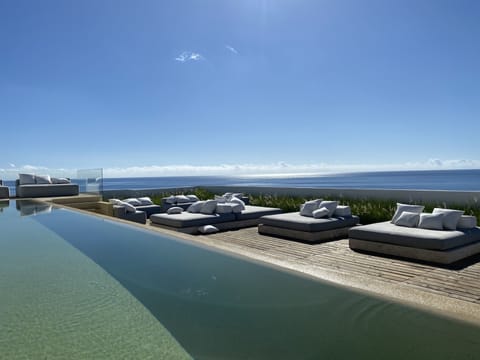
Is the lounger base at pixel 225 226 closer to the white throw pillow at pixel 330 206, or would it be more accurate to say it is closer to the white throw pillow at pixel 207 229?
the white throw pillow at pixel 207 229

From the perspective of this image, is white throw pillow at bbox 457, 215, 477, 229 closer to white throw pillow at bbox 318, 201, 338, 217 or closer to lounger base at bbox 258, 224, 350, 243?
lounger base at bbox 258, 224, 350, 243

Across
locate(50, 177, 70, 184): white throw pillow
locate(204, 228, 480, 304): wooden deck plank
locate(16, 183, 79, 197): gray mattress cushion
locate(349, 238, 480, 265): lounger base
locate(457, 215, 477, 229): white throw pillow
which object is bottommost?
locate(204, 228, 480, 304): wooden deck plank

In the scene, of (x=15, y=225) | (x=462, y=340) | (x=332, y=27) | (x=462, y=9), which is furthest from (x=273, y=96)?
(x=462, y=340)

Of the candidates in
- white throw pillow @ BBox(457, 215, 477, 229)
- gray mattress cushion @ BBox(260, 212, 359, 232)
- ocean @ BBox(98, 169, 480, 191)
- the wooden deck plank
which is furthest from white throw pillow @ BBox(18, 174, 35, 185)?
white throw pillow @ BBox(457, 215, 477, 229)

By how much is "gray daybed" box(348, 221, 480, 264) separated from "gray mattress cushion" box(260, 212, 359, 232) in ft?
2.60

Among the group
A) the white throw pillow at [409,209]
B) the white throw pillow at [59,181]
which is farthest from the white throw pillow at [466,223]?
the white throw pillow at [59,181]

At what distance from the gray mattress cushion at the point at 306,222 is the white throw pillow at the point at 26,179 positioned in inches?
372

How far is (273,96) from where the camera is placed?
52.9ft

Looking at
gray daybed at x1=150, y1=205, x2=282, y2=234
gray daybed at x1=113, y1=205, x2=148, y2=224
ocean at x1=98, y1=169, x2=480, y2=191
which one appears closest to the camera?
gray daybed at x1=150, y1=205, x2=282, y2=234

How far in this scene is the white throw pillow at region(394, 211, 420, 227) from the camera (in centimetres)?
559

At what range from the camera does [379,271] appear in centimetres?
453

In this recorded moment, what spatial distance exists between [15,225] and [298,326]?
6023 mm

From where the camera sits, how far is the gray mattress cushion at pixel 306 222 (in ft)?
20.7

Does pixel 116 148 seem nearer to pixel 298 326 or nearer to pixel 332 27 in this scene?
Result: pixel 332 27
